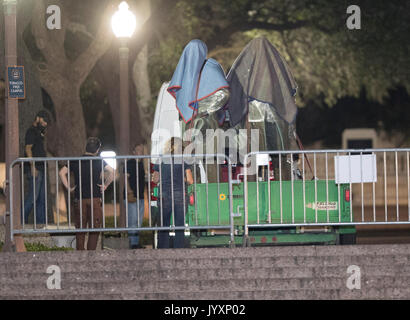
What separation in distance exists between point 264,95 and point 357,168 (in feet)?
6.73

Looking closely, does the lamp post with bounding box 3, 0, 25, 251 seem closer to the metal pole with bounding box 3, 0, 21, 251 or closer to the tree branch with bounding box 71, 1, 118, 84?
the metal pole with bounding box 3, 0, 21, 251

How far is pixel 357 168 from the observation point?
37.8 ft

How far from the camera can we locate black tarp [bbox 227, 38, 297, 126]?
1302 cm

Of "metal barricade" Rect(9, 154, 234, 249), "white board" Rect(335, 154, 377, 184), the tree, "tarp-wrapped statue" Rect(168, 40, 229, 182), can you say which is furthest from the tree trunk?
"white board" Rect(335, 154, 377, 184)

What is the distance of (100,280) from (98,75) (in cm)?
1221

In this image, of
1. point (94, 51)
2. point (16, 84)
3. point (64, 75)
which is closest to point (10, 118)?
point (16, 84)

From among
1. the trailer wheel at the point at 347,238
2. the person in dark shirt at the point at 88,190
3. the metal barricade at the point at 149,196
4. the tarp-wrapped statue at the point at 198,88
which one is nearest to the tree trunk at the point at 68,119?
the metal barricade at the point at 149,196

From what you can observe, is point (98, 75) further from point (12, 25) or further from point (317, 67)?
point (12, 25)

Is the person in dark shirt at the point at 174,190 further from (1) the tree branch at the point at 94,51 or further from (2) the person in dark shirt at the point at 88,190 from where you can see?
(1) the tree branch at the point at 94,51

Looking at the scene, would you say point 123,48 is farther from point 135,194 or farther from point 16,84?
point 16,84

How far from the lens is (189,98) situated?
1272 cm

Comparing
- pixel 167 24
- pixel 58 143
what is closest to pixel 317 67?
pixel 167 24
